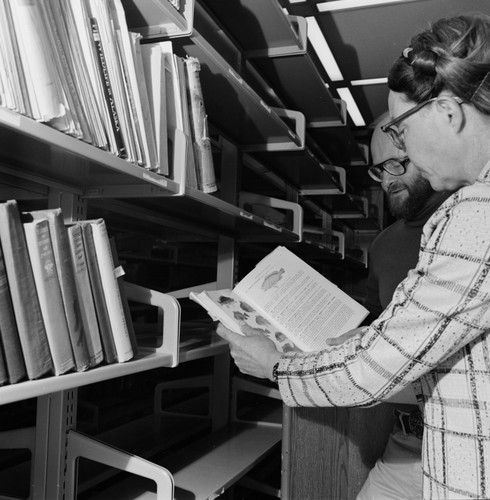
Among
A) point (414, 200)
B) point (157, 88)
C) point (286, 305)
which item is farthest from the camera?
point (414, 200)

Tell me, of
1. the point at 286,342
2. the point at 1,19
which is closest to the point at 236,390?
the point at 286,342

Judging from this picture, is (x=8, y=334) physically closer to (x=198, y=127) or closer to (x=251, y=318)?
(x=251, y=318)

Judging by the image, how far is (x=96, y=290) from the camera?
107cm

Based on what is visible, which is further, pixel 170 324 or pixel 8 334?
pixel 170 324

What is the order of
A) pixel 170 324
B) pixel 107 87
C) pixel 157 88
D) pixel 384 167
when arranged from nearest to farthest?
pixel 107 87 → pixel 157 88 → pixel 170 324 → pixel 384 167

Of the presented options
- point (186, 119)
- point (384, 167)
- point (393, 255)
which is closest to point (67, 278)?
point (186, 119)

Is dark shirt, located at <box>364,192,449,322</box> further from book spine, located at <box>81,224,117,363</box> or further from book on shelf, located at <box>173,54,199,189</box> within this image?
book spine, located at <box>81,224,117,363</box>

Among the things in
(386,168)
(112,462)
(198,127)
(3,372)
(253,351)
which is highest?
(198,127)

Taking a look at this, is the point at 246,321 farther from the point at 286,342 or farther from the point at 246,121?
the point at 246,121

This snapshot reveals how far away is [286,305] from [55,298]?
0.67 m

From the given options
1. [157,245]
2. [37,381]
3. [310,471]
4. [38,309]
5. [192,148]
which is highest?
[192,148]

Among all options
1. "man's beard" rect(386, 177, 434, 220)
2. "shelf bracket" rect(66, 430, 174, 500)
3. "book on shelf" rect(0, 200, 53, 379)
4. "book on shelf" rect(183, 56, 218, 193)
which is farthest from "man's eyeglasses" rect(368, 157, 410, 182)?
"book on shelf" rect(0, 200, 53, 379)

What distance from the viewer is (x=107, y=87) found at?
103 centimetres

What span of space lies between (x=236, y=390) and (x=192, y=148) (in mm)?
1275
